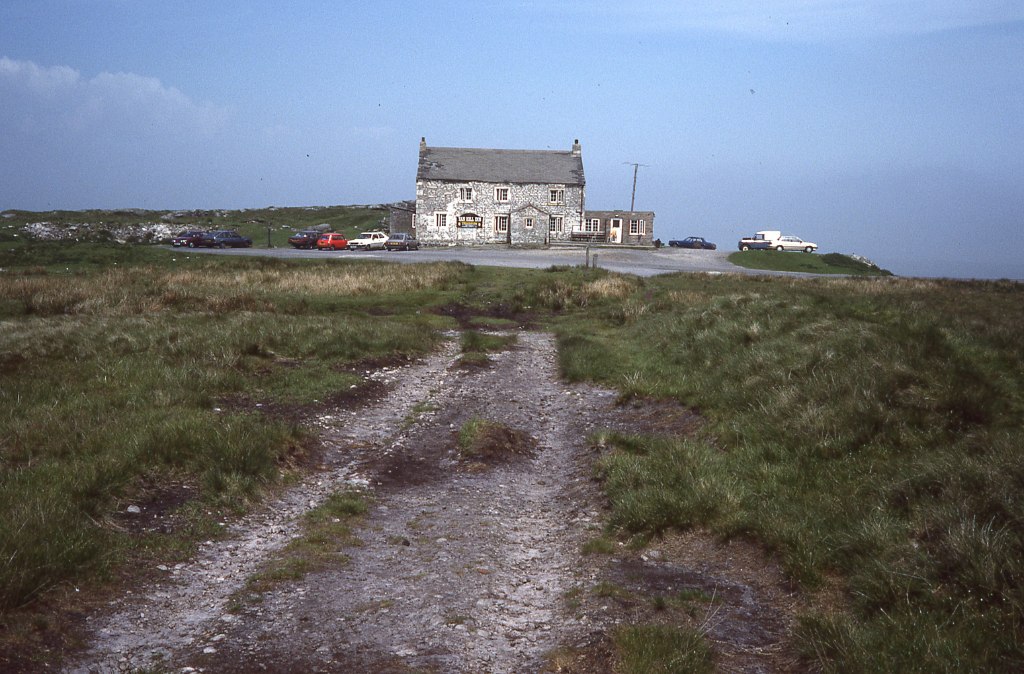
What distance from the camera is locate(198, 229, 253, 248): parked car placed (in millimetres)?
70688

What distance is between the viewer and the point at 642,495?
9.15 m

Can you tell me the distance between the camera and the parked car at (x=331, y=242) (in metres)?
70.4

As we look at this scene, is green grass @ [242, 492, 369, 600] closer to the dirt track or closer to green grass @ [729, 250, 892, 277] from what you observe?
the dirt track

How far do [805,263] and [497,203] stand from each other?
113 feet

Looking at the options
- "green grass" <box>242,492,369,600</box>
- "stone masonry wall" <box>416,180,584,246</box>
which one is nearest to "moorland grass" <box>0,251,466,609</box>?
"green grass" <box>242,492,369,600</box>

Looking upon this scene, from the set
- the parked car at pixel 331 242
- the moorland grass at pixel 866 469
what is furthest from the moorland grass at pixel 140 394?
the parked car at pixel 331 242

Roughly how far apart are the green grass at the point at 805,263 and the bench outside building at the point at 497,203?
20.8 meters

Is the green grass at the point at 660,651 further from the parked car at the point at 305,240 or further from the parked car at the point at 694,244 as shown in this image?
the parked car at the point at 694,244

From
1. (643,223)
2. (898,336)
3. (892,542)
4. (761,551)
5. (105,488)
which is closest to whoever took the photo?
(892,542)

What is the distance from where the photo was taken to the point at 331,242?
70.6m

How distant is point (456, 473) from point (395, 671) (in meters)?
5.53

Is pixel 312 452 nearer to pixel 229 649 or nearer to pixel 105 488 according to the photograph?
pixel 105 488

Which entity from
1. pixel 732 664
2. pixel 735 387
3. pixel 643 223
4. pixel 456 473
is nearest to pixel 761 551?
pixel 732 664

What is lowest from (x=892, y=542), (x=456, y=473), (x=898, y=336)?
(x=456, y=473)
